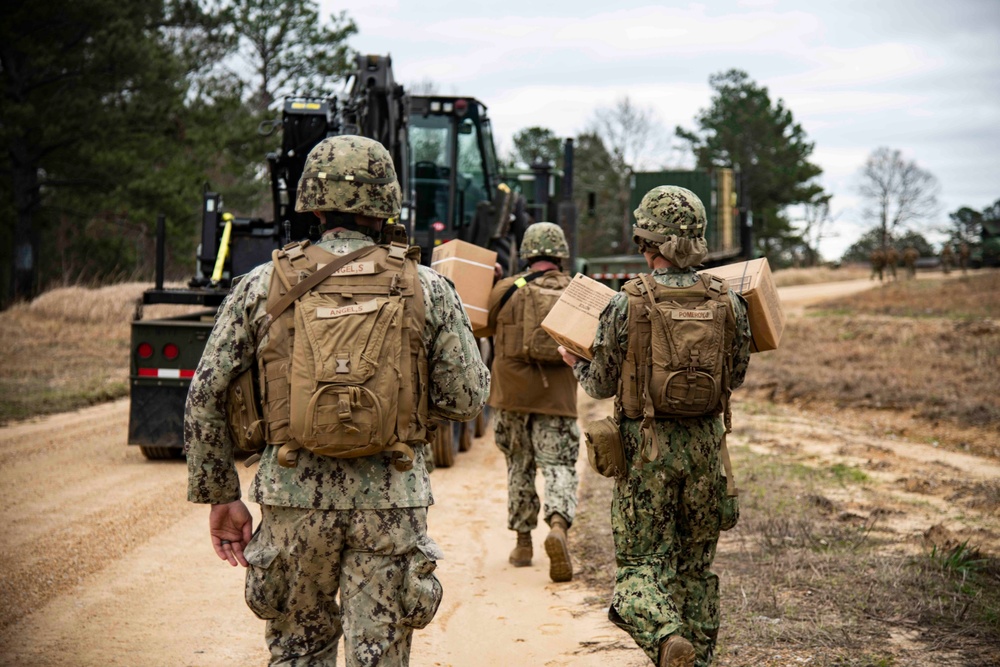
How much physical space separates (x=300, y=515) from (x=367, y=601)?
1.10 ft

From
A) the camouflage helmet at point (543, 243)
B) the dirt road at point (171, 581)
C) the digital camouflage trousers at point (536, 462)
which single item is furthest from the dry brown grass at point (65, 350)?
the camouflage helmet at point (543, 243)

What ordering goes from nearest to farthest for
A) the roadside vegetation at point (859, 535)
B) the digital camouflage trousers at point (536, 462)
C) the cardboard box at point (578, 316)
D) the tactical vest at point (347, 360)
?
the tactical vest at point (347, 360)
the cardboard box at point (578, 316)
the roadside vegetation at point (859, 535)
the digital camouflage trousers at point (536, 462)

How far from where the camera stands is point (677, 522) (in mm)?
4219

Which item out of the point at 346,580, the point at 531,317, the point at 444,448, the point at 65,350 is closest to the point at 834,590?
the point at 531,317

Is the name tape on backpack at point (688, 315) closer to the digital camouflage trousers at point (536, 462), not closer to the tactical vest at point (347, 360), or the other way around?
the tactical vest at point (347, 360)

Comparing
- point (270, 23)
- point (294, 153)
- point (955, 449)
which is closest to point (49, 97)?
point (270, 23)

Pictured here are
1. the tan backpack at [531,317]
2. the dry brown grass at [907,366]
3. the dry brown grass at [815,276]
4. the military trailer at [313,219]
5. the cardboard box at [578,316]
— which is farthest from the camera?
the dry brown grass at [815,276]

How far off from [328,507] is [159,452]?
6975mm

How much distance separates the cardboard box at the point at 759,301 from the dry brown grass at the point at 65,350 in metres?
9.75

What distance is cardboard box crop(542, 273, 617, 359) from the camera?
464cm

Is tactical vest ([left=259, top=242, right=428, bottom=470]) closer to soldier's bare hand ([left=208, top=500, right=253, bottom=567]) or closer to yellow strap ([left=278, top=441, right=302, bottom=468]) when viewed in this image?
yellow strap ([left=278, top=441, right=302, bottom=468])

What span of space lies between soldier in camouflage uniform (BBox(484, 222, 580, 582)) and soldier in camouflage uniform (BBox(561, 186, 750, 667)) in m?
2.13

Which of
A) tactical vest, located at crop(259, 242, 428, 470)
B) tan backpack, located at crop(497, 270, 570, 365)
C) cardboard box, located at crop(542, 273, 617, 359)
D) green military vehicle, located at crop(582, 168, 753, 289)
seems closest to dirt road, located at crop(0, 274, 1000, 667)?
tan backpack, located at crop(497, 270, 570, 365)

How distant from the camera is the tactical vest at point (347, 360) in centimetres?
295
